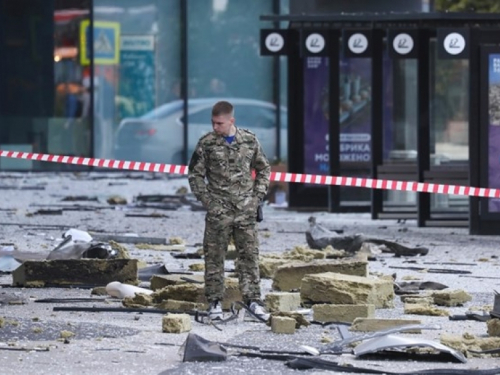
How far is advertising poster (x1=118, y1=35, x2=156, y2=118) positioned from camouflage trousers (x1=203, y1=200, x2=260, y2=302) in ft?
74.0

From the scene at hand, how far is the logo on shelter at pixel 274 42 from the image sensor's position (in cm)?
2350

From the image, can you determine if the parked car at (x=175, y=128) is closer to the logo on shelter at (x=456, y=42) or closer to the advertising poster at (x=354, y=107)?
the advertising poster at (x=354, y=107)

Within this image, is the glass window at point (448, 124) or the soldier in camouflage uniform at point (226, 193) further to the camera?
the glass window at point (448, 124)

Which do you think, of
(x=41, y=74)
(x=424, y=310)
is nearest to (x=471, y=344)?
(x=424, y=310)

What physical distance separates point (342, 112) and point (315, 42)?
5.02 ft

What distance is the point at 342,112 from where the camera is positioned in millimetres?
24000

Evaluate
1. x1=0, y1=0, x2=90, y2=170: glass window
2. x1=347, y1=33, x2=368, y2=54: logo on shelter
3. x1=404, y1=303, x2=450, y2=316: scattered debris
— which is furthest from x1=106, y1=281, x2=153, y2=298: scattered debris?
x1=0, y1=0, x2=90, y2=170: glass window

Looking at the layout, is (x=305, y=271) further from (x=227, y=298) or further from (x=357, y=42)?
(x=357, y=42)

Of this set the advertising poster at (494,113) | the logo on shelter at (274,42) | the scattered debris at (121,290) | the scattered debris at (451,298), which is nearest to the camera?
the scattered debris at (451,298)

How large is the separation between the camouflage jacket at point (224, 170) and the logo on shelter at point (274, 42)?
11.9 metres

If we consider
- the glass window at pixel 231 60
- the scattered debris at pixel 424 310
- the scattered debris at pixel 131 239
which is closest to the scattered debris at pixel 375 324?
the scattered debris at pixel 424 310

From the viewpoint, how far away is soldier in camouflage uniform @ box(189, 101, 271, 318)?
11.6m

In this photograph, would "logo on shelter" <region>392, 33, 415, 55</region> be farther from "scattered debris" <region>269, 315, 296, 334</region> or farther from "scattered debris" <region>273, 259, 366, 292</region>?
"scattered debris" <region>269, 315, 296, 334</region>

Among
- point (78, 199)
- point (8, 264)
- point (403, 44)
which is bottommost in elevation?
point (78, 199)
